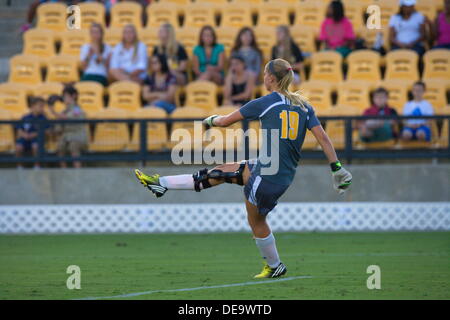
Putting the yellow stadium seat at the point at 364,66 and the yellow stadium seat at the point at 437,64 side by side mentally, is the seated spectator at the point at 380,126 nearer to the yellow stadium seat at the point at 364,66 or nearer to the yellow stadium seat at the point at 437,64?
the yellow stadium seat at the point at 364,66

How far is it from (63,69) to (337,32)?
512 cm

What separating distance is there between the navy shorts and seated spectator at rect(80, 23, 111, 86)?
28.0 ft

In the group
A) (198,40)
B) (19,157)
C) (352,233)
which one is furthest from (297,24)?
(19,157)

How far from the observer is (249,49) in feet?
52.1

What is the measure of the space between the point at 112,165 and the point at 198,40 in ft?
10.6

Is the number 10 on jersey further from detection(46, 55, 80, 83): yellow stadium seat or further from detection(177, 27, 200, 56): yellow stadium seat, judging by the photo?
detection(46, 55, 80, 83): yellow stadium seat

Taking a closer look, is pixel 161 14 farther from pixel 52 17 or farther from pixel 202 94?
pixel 202 94

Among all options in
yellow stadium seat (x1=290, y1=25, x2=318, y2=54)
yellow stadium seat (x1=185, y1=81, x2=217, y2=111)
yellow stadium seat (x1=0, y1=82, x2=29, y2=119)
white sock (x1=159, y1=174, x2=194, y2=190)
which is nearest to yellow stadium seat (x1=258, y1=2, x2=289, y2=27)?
yellow stadium seat (x1=290, y1=25, x2=318, y2=54)

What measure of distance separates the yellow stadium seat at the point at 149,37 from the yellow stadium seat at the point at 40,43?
1767mm

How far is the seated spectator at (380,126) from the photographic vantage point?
46.8 feet

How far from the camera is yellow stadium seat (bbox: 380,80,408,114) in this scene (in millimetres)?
15453

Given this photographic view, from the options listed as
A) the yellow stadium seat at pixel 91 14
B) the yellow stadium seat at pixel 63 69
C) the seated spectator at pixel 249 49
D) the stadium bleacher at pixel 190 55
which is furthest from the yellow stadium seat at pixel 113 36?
the seated spectator at pixel 249 49

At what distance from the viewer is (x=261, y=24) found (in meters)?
17.4

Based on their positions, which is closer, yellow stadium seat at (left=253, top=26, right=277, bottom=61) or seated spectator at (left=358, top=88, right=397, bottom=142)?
seated spectator at (left=358, top=88, right=397, bottom=142)
